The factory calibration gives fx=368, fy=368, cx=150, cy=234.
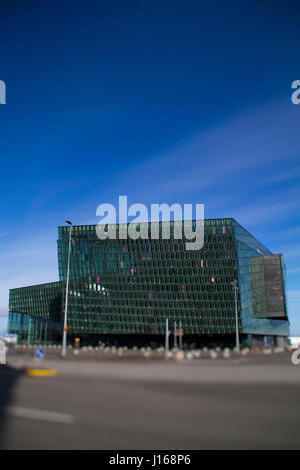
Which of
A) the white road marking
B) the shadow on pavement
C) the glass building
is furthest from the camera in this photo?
the glass building

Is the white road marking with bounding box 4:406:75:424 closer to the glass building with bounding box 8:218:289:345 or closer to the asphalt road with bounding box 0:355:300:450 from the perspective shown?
the asphalt road with bounding box 0:355:300:450

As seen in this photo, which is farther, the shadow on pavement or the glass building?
the glass building

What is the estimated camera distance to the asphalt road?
25.0 ft

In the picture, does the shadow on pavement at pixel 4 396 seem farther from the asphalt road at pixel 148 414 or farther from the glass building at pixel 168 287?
the glass building at pixel 168 287

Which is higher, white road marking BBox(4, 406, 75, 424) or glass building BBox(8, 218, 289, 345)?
glass building BBox(8, 218, 289, 345)

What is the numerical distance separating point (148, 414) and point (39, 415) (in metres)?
2.91

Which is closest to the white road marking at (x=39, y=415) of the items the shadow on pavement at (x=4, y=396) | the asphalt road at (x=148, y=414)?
the asphalt road at (x=148, y=414)

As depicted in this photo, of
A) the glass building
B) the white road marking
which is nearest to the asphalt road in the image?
the white road marking

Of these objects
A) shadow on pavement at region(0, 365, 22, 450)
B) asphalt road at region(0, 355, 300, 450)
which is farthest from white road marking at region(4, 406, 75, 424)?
shadow on pavement at region(0, 365, 22, 450)

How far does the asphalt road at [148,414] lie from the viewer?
25.0 ft

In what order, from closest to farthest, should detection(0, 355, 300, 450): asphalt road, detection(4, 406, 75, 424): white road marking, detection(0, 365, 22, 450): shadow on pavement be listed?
detection(0, 355, 300, 450): asphalt road
detection(0, 365, 22, 450): shadow on pavement
detection(4, 406, 75, 424): white road marking

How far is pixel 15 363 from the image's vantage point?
26219 mm

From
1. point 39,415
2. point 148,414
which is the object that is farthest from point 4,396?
point 148,414

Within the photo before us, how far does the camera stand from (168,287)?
281ft
